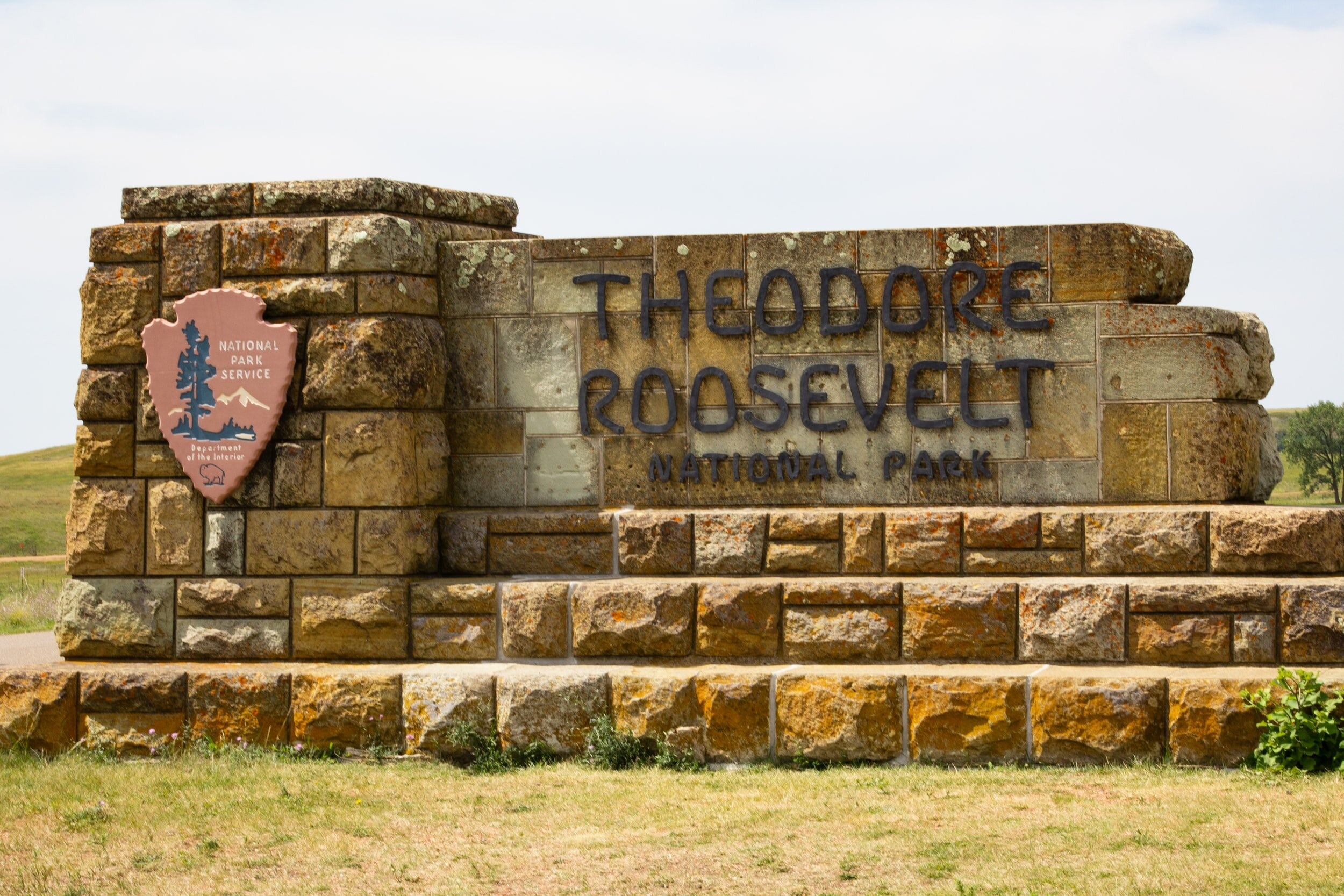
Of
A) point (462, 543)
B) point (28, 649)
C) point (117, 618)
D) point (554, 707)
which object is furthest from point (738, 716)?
point (28, 649)

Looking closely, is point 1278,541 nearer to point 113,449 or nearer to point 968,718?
point 968,718

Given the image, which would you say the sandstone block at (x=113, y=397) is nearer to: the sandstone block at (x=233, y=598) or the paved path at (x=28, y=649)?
the sandstone block at (x=233, y=598)

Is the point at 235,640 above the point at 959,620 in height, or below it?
below

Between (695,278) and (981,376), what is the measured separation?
5.44 feet

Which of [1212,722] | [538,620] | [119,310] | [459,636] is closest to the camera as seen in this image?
[1212,722]

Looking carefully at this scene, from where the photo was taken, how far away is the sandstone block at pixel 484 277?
844cm

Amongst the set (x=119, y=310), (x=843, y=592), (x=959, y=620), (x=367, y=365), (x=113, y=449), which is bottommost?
(x=959, y=620)

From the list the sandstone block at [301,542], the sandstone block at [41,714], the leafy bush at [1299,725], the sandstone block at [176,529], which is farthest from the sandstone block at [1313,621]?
the sandstone block at [41,714]

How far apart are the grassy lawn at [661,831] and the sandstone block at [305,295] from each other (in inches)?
96.8

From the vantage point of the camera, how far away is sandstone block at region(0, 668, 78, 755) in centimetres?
818

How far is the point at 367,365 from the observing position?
26.3 feet

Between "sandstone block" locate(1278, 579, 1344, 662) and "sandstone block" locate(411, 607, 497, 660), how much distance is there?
13.5 feet

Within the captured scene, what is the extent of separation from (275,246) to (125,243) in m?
0.94

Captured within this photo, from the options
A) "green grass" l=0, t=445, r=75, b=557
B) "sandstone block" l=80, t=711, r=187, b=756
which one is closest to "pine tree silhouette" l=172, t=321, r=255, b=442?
"sandstone block" l=80, t=711, r=187, b=756
